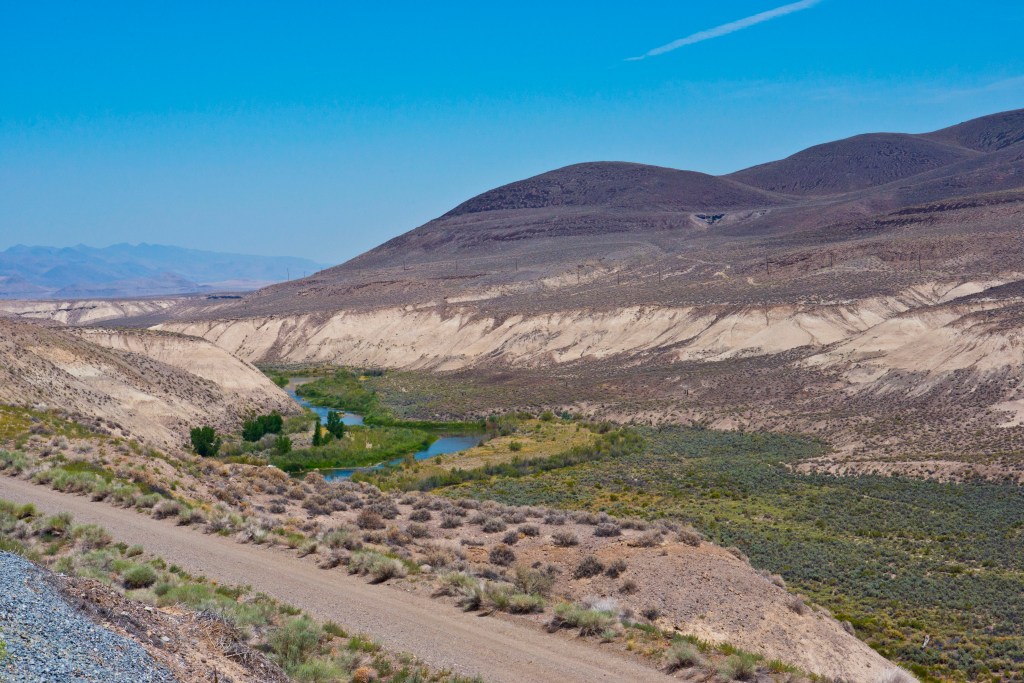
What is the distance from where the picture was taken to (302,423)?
190 feet

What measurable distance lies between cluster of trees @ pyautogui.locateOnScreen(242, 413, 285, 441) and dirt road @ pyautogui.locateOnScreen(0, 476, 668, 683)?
1203 inches

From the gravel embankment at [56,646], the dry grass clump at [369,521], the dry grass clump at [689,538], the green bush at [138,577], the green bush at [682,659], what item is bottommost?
the dry grass clump at [689,538]

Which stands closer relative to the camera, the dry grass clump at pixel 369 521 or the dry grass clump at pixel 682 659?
the dry grass clump at pixel 682 659

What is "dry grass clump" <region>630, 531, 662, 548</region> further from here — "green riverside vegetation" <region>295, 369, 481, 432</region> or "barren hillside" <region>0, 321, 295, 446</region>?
"green riverside vegetation" <region>295, 369, 481, 432</region>

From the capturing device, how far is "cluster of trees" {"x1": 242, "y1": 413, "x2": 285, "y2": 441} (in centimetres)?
5056

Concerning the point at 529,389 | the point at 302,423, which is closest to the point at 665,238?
the point at 529,389

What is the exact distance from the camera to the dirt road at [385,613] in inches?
536

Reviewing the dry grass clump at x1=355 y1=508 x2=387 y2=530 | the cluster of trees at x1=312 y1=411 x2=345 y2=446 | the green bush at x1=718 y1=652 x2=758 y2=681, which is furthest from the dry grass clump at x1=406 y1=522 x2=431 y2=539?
the cluster of trees at x1=312 y1=411 x2=345 y2=446

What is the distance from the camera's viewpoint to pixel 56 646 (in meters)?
8.70

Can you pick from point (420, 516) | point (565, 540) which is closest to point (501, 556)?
point (565, 540)

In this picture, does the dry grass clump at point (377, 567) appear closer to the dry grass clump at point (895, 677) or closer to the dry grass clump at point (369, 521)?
the dry grass clump at point (369, 521)

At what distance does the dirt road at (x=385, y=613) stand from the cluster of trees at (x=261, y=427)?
3057 centimetres

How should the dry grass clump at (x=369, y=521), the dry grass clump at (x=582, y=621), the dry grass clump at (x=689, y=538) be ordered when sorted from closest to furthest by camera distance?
the dry grass clump at (x=582, y=621), the dry grass clump at (x=689, y=538), the dry grass clump at (x=369, y=521)

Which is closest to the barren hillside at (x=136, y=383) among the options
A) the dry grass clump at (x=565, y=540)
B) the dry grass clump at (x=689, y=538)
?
the dry grass clump at (x=565, y=540)
